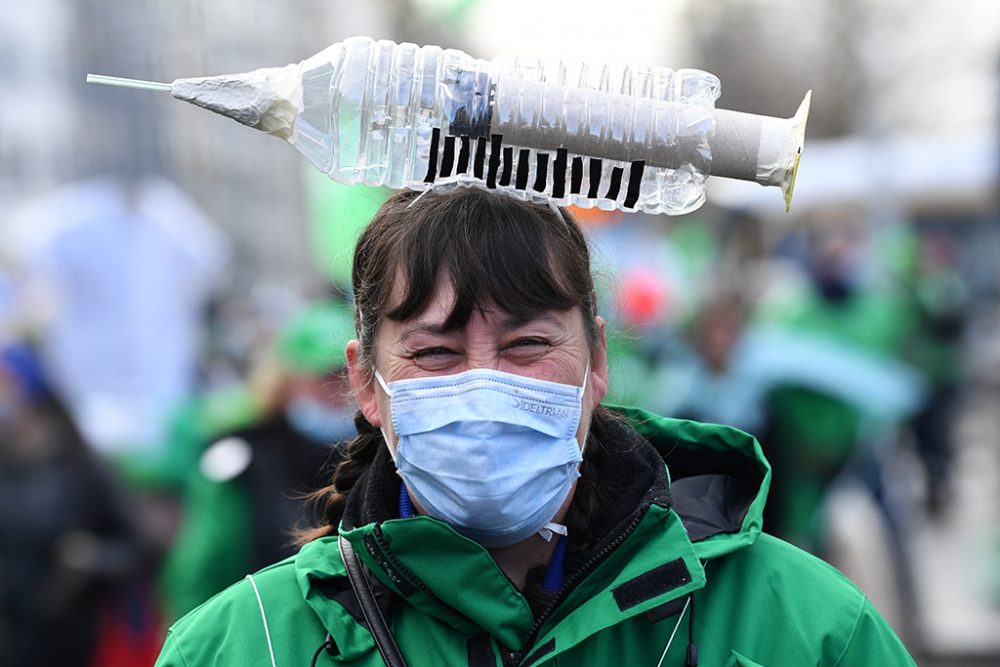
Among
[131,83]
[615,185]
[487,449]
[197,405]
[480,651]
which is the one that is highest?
[131,83]

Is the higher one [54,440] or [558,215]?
[558,215]

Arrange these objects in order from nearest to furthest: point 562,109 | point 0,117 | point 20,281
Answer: point 562,109 < point 20,281 < point 0,117

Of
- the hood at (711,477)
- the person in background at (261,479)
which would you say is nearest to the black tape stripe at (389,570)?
the hood at (711,477)

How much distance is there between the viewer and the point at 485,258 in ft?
8.07

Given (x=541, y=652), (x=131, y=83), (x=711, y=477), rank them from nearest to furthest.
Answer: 1. (x=131, y=83)
2. (x=541, y=652)
3. (x=711, y=477)

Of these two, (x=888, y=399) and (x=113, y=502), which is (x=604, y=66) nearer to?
(x=113, y=502)

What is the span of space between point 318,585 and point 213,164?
79724mm

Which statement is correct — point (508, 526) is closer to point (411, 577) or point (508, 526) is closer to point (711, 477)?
point (411, 577)

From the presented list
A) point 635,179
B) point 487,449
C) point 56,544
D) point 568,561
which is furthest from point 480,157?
point 56,544

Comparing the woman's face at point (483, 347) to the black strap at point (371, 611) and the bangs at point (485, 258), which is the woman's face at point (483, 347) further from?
the black strap at point (371, 611)

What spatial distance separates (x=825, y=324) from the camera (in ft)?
28.6

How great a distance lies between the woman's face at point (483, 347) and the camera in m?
2.46

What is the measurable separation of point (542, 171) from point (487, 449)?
0.47 m

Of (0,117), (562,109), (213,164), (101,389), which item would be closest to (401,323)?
(562,109)
